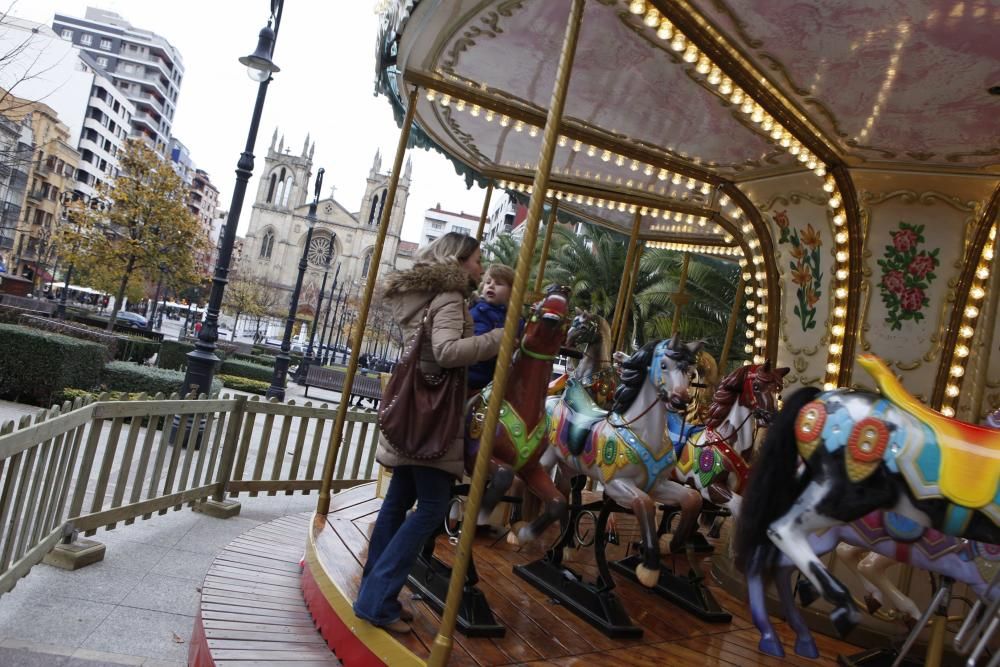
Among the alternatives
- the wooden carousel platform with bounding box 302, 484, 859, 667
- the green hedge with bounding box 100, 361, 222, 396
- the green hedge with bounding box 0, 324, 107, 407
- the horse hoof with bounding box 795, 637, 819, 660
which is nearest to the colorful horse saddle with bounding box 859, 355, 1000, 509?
the horse hoof with bounding box 795, 637, 819, 660

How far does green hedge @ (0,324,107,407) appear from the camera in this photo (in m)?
10.4

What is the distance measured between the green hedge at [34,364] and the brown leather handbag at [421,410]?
9.33m

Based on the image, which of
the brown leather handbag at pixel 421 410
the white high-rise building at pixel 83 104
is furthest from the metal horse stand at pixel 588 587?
the white high-rise building at pixel 83 104

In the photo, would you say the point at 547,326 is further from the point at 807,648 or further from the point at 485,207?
the point at 485,207

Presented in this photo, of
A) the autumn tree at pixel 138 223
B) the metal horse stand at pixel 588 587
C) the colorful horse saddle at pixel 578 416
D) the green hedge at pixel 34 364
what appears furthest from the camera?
the autumn tree at pixel 138 223

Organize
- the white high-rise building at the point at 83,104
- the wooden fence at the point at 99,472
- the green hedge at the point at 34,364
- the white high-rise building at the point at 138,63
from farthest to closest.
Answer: the white high-rise building at the point at 138,63
the white high-rise building at the point at 83,104
the green hedge at the point at 34,364
the wooden fence at the point at 99,472

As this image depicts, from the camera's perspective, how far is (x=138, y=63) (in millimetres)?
85750

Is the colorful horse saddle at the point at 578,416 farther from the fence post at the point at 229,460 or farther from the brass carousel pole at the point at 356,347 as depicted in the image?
the fence post at the point at 229,460

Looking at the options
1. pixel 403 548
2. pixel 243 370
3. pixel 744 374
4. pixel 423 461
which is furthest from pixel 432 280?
pixel 243 370

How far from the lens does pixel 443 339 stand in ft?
10.3

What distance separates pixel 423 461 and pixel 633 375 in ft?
5.96

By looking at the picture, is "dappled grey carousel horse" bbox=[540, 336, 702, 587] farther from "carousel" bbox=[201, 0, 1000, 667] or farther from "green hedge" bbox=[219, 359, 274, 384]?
"green hedge" bbox=[219, 359, 274, 384]

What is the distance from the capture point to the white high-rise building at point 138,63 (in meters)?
84.3

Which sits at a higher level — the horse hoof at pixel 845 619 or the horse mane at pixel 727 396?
the horse mane at pixel 727 396
